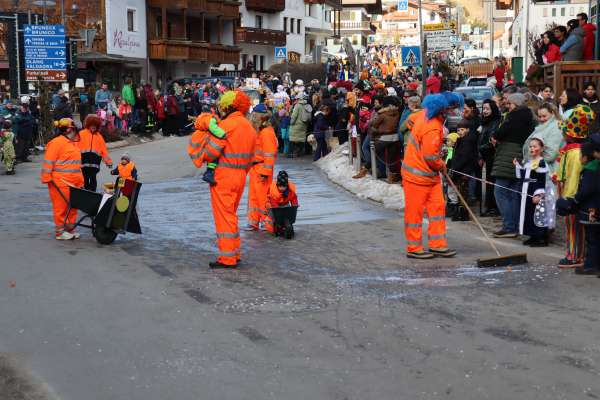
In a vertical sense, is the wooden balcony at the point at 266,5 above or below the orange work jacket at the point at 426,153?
above

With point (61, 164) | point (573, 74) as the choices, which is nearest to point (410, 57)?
point (573, 74)

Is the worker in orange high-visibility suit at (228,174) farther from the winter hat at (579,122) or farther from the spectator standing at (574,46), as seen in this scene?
the spectator standing at (574,46)

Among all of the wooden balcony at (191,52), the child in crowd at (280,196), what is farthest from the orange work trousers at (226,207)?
the wooden balcony at (191,52)

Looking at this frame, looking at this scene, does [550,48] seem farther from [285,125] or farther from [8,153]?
[8,153]

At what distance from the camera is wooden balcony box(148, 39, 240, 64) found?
50.8 metres

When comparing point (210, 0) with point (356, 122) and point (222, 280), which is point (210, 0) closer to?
point (356, 122)

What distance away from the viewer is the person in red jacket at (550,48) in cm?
1809

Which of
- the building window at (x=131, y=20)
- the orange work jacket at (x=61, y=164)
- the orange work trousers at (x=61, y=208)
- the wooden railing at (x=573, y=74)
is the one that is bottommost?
the orange work trousers at (x=61, y=208)

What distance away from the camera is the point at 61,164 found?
1201 centimetres

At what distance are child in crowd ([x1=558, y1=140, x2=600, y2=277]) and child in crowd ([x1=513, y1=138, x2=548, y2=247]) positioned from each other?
1.74 meters

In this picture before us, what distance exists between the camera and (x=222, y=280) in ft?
30.6

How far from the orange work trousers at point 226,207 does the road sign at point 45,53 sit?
21.2 meters

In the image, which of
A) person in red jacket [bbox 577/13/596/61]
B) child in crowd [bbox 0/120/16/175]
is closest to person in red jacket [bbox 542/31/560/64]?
person in red jacket [bbox 577/13/596/61]

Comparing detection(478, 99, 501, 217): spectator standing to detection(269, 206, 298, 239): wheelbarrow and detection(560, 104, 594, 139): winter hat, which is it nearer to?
detection(560, 104, 594, 139): winter hat
